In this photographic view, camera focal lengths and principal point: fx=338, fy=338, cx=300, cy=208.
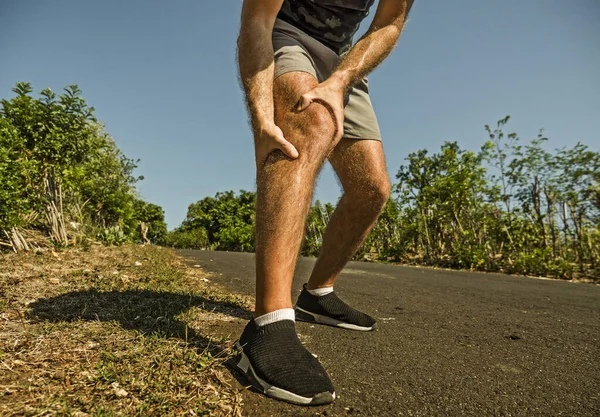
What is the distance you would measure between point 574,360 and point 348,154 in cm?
134

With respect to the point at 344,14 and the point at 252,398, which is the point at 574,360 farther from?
the point at 344,14

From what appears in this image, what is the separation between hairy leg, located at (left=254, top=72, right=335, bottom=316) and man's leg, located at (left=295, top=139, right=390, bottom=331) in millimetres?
606

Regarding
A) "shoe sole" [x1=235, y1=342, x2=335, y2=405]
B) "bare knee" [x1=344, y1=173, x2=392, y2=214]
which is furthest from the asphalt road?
"bare knee" [x1=344, y1=173, x2=392, y2=214]

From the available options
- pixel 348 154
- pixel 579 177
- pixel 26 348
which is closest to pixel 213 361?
pixel 26 348

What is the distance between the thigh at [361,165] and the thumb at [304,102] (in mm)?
615

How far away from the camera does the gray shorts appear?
1361 mm

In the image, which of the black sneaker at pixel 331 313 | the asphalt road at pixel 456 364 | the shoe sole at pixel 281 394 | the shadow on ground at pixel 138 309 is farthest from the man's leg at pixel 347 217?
the shoe sole at pixel 281 394

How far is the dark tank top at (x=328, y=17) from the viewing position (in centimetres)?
156

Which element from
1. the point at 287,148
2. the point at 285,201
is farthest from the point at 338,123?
the point at 285,201

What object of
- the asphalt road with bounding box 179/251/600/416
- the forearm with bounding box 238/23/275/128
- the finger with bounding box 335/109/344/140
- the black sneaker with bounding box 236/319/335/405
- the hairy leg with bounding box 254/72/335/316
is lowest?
the asphalt road with bounding box 179/251/600/416

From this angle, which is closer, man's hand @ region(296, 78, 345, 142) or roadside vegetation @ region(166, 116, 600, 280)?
man's hand @ region(296, 78, 345, 142)

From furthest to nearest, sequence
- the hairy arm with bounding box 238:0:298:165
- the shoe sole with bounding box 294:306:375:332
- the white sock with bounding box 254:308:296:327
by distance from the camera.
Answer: the shoe sole with bounding box 294:306:375:332 < the hairy arm with bounding box 238:0:298:165 < the white sock with bounding box 254:308:296:327

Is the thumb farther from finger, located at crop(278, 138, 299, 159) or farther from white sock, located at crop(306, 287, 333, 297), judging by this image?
white sock, located at crop(306, 287, 333, 297)

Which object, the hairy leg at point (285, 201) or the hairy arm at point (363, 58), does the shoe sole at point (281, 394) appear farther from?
the hairy arm at point (363, 58)
